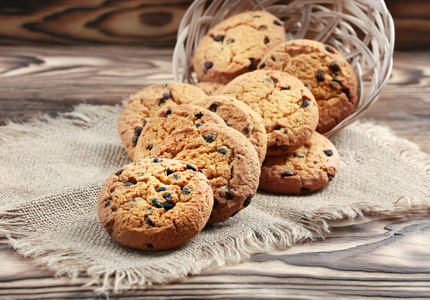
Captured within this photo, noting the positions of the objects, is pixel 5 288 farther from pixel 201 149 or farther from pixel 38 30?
pixel 38 30

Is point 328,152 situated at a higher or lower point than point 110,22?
lower

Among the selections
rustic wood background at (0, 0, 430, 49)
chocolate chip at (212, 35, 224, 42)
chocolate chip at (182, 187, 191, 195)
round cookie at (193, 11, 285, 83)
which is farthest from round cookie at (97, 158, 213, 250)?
rustic wood background at (0, 0, 430, 49)

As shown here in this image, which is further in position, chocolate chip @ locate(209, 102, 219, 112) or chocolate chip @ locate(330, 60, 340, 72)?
chocolate chip @ locate(330, 60, 340, 72)

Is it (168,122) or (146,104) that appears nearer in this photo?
(168,122)

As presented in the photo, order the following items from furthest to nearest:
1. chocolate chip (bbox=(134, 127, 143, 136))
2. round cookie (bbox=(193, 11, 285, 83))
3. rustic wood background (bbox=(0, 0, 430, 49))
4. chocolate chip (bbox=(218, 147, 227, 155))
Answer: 1. rustic wood background (bbox=(0, 0, 430, 49))
2. round cookie (bbox=(193, 11, 285, 83))
3. chocolate chip (bbox=(134, 127, 143, 136))
4. chocolate chip (bbox=(218, 147, 227, 155))

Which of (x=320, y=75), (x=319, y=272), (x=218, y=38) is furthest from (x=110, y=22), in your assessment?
(x=319, y=272)

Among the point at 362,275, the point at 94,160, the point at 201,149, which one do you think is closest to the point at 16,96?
the point at 94,160

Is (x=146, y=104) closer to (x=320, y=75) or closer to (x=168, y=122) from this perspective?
(x=168, y=122)

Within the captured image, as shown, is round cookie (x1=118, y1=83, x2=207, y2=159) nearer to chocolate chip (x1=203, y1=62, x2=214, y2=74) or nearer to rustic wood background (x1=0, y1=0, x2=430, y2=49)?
chocolate chip (x1=203, y1=62, x2=214, y2=74)
